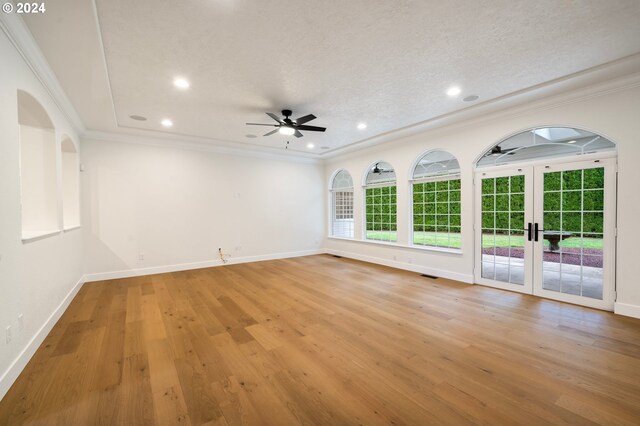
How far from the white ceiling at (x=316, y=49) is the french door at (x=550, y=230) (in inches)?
55.1

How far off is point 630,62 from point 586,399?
11.8ft

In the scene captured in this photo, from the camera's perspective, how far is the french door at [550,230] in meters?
3.56

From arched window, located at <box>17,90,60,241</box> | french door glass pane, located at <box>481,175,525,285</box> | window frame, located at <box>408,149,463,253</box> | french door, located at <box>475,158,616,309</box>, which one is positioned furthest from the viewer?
window frame, located at <box>408,149,463,253</box>

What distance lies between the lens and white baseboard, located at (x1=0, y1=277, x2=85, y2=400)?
2.02m

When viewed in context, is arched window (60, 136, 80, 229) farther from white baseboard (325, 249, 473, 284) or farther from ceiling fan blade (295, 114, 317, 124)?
white baseboard (325, 249, 473, 284)

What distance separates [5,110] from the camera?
2.17 meters

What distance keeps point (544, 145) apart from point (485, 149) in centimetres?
80

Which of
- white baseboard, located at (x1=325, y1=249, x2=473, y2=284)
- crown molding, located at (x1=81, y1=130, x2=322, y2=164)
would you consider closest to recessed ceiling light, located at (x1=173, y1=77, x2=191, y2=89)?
crown molding, located at (x1=81, y1=130, x2=322, y2=164)

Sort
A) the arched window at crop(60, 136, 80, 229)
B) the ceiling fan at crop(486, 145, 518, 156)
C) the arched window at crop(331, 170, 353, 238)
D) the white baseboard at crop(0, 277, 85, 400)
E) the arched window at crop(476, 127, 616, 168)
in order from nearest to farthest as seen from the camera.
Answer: the white baseboard at crop(0, 277, 85, 400) < the arched window at crop(476, 127, 616, 168) < the ceiling fan at crop(486, 145, 518, 156) < the arched window at crop(60, 136, 80, 229) < the arched window at crop(331, 170, 353, 238)

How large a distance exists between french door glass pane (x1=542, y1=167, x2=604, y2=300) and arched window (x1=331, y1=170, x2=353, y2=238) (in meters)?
4.53

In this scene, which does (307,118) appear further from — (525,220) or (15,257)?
(525,220)

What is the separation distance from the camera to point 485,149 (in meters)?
4.66

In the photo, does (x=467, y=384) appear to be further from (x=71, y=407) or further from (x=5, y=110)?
(x=5, y=110)

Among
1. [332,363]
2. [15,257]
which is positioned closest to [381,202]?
[332,363]
